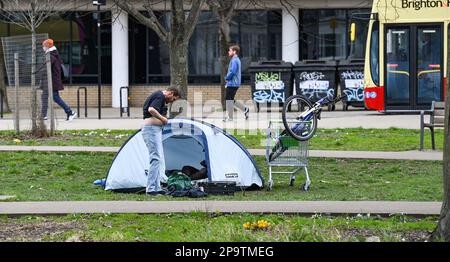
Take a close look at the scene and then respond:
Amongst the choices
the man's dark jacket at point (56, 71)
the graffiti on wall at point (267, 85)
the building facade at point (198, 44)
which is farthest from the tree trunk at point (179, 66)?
the building facade at point (198, 44)

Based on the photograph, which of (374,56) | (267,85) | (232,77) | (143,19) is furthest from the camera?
(267,85)

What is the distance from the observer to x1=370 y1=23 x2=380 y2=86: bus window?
24.8 metres

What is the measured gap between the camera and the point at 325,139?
63.7ft

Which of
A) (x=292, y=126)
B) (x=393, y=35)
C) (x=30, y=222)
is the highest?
(x=393, y=35)

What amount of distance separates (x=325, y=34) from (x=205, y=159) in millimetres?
19813

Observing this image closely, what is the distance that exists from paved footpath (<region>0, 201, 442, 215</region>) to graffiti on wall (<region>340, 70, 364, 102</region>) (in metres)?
16.1

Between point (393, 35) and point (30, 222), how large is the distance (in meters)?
16.5

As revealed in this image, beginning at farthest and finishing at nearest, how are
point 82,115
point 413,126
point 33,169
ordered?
point 82,115 < point 413,126 < point 33,169

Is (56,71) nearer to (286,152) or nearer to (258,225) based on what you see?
(286,152)

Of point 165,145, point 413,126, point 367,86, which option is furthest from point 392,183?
point 367,86

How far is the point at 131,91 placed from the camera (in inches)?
1314

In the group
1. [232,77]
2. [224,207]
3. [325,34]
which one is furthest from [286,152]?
[325,34]

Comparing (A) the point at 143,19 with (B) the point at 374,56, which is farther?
(B) the point at 374,56

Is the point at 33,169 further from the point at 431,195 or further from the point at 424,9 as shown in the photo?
the point at 424,9
